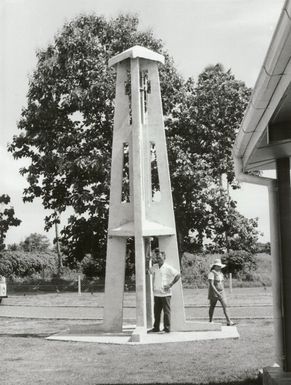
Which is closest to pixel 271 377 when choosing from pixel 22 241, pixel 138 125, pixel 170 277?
pixel 170 277

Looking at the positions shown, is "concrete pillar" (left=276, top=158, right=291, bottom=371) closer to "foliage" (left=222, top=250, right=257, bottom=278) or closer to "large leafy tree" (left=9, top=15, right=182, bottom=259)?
"large leafy tree" (left=9, top=15, right=182, bottom=259)

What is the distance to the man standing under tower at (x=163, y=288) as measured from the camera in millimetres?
14555

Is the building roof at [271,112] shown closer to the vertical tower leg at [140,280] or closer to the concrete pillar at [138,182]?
the concrete pillar at [138,182]

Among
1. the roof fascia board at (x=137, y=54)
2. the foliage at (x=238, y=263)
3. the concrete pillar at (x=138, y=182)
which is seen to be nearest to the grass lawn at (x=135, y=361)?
the concrete pillar at (x=138, y=182)

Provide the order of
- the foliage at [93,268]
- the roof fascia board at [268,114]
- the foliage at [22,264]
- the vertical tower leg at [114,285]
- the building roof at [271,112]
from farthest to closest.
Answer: the foliage at [22,264]
the foliage at [93,268]
the vertical tower leg at [114,285]
the roof fascia board at [268,114]
the building roof at [271,112]

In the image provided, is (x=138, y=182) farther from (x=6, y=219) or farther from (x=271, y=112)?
(x=6, y=219)

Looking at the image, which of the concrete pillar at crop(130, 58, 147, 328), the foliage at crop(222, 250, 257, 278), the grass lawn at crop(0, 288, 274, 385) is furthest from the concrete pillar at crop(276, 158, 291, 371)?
the foliage at crop(222, 250, 257, 278)

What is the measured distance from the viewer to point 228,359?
10672 mm

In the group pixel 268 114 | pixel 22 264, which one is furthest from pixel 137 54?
pixel 22 264

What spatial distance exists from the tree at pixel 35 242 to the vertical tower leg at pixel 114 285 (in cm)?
5736

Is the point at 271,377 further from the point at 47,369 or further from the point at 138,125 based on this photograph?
the point at 138,125

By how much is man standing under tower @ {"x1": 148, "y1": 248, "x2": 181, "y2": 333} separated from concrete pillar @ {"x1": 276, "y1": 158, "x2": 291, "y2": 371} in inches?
264

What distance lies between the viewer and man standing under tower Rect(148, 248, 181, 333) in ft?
47.8

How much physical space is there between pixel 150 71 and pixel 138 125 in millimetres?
1330
